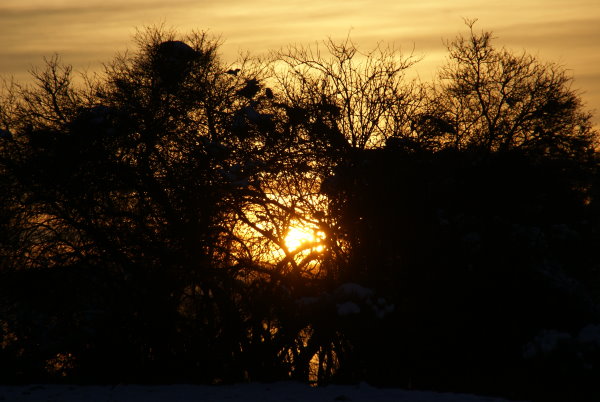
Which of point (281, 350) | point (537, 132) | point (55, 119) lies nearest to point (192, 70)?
point (55, 119)

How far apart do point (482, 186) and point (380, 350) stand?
473cm

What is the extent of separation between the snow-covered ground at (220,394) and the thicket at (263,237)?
281 centimetres

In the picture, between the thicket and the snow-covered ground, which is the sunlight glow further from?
the snow-covered ground

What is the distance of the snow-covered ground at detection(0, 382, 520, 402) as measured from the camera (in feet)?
40.1

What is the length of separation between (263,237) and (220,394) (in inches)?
240

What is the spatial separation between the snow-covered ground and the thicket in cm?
281

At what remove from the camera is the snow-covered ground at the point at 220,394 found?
12.2 m

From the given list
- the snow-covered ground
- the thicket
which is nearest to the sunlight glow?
the thicket

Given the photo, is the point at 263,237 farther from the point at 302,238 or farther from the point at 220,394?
the point at 220,394

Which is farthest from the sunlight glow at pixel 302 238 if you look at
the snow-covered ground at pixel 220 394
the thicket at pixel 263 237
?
the snow-covered ground at pixel 220 394

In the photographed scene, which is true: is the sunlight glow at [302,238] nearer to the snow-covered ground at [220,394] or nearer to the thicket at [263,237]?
the thicket at [263,237]

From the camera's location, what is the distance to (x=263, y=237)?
736 inches

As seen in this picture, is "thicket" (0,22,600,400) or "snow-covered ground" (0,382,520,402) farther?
"thicket" (0,22,600,400)

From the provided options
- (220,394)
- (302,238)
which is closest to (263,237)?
(302,238)
